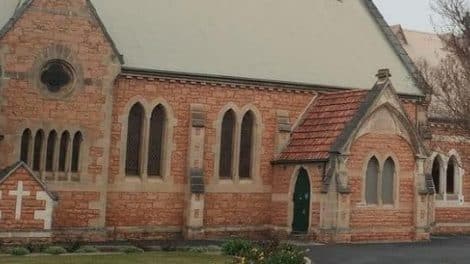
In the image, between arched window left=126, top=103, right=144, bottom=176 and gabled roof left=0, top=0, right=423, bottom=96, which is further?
gabled roof left=0, top=0, right=423, bottom=96

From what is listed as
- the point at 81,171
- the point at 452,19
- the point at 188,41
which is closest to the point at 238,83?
the point at 188,41

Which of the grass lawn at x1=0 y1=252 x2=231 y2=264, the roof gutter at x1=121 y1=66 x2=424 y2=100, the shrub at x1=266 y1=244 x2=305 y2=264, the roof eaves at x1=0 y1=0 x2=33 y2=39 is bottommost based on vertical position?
the grass lawn at x1=0 y1=252 x2=231 y2=264

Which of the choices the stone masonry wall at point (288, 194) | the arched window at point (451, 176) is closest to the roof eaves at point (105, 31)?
the stone masonry wall at point (288, 194)

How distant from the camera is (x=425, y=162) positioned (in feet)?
96.8

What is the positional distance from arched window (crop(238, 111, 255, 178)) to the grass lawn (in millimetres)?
9530

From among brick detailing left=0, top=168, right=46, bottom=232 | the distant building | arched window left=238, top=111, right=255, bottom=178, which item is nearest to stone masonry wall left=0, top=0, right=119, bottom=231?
brick detailing left=0, top=168, right=46, bottom=232

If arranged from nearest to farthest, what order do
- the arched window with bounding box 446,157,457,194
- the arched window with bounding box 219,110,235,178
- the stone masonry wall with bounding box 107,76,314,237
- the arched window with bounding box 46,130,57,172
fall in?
the arched window with bounding box 46,130,57,172 → the stone masonry wall with bounding box 107,76,314,237 → the arched window with bounding box 219,110,235,178 → the arched window with bounding box 446,157,457,194

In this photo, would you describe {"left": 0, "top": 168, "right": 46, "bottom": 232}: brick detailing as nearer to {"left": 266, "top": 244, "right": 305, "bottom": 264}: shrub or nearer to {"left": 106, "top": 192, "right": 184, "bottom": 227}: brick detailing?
{"left": 106, "top": 192, "right": 184, "bottom": 227}: brick detailing

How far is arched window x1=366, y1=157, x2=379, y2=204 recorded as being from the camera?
27.9 m

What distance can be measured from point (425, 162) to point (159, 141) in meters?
10.5

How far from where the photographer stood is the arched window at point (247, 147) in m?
29.4

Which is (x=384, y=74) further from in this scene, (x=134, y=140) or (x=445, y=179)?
(x=445, y=179)

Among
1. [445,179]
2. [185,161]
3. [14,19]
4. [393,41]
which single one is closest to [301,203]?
[185,161]

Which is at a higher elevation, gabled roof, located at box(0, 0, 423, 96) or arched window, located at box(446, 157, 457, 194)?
gabled roof, located at box(0, 0, 423, 96)
